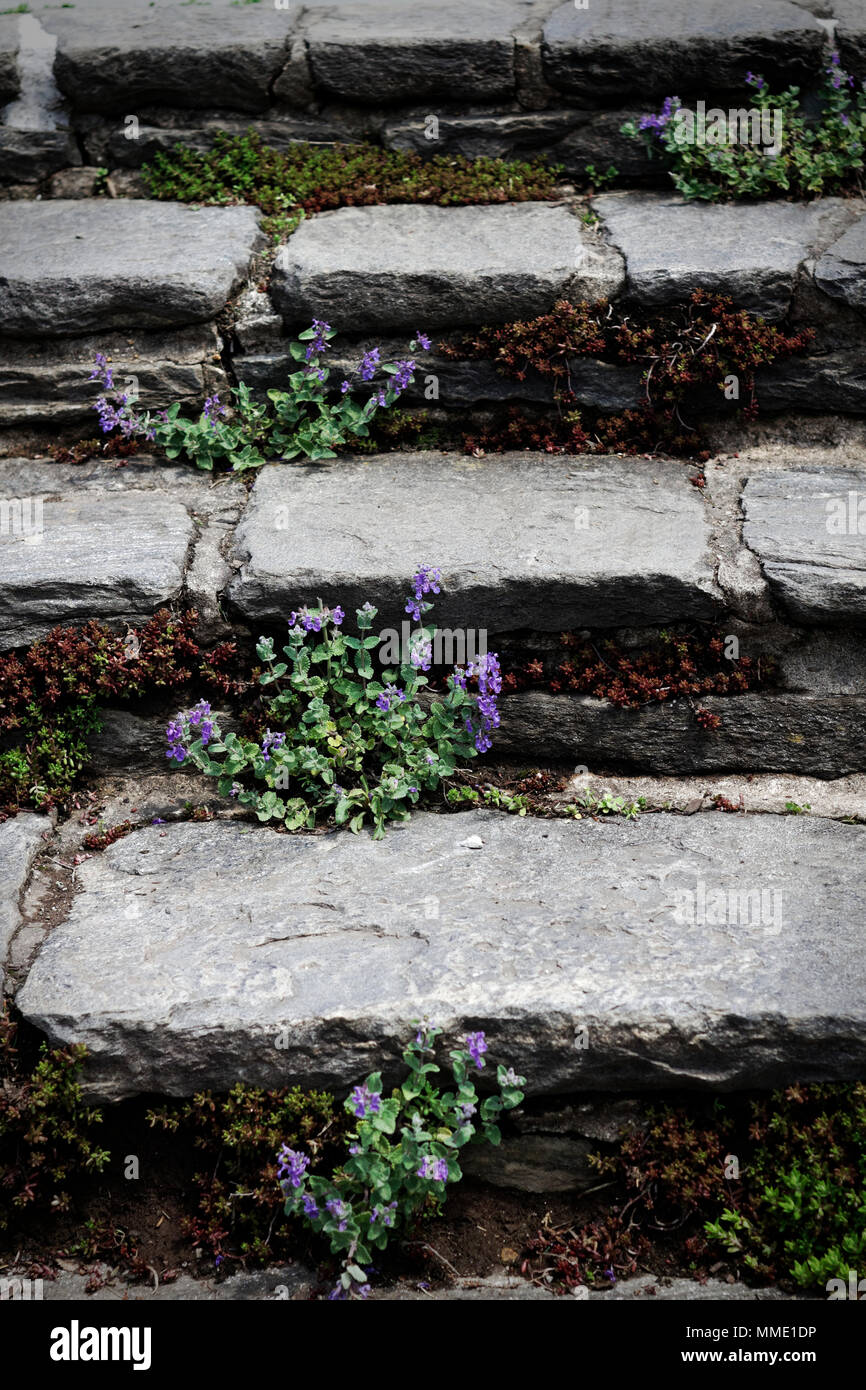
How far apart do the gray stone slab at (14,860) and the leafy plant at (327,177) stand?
A: 3.31 m

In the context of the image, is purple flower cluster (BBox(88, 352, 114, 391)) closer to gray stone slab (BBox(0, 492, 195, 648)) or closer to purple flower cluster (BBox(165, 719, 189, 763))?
gray stone slab (BBox(0, 492, 195, 648))

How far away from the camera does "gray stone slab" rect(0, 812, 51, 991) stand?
3.58m

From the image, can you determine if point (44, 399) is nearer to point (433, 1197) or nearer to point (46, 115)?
point (46, 115)

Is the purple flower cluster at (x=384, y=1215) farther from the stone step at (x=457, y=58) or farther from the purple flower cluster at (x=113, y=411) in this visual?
the stone step at (x=457, y=58)

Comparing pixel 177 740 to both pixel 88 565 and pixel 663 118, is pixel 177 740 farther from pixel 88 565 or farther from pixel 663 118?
pixel 663 118

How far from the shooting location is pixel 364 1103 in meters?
3.07

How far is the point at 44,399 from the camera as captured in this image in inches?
198

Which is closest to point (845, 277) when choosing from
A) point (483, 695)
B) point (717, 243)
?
point (717, 243)

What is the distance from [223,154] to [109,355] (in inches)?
58.3

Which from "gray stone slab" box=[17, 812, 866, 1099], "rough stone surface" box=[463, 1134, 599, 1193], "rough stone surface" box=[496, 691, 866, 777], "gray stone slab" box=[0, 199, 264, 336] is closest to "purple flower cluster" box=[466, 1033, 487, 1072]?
"gray stone slab" box=[17, 812, 866, 1099]

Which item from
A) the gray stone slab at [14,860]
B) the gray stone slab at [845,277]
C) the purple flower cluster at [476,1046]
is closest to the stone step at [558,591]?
the gray stone slab at [14,860]

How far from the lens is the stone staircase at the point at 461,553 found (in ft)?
10.8

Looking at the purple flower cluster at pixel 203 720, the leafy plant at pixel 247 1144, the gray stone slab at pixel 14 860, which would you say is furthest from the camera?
the purple flower cluster at pixel 203 720

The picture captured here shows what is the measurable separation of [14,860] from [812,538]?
3149 millimetres
